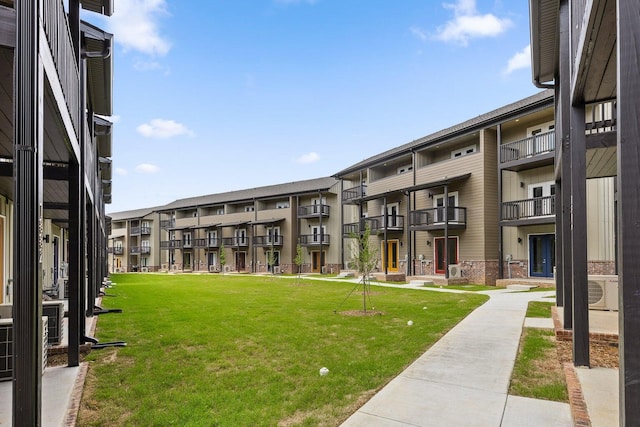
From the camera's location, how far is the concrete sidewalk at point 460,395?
4289 mm

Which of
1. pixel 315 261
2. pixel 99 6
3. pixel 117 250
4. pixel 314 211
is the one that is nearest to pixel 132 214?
pixel 117 250

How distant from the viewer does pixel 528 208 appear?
19.7 m

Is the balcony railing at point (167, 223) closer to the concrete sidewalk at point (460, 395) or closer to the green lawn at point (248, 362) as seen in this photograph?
the green lawn at point (248, 362)

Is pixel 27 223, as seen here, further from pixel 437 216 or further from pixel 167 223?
pixel 167 223

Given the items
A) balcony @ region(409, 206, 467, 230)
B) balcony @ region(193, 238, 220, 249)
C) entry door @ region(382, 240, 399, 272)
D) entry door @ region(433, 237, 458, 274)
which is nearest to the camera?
balcony @ region(409, 206, 467, 230)

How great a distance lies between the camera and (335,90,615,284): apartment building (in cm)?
1862

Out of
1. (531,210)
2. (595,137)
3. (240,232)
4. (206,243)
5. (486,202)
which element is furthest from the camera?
(206,243)

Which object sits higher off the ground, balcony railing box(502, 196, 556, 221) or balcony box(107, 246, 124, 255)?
balcony railing box(502, 196, 556, 221)

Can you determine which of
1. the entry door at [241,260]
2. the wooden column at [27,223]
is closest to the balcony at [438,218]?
the wooden column at [27,223]

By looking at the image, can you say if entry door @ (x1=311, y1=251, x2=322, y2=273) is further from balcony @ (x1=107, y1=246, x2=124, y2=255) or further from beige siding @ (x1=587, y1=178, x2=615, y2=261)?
balcony @ (x1=107, y1=246, x2=124, y2=255)

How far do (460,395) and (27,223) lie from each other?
4.62m

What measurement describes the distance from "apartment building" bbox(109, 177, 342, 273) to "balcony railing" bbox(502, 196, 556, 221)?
1601 centimetres

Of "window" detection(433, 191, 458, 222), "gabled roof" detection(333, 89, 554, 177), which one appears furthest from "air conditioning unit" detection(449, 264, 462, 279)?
"gabled roof" detection(333, 89, 554, 177)

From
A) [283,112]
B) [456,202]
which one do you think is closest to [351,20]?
[456,202]
